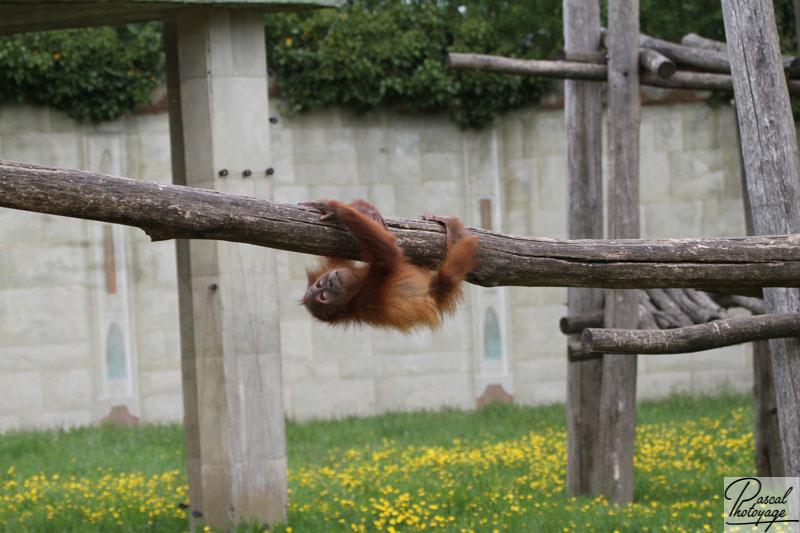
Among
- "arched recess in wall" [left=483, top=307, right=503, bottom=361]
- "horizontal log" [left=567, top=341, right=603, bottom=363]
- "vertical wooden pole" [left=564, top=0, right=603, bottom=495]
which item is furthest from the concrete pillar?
"arched recess in wall" [left=483, top=307, right=503, bottom=361]

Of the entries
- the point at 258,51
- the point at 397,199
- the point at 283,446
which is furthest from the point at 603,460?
the point at 397,199

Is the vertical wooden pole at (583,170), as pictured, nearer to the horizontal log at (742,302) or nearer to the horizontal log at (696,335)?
the horizontal log at (742,302)

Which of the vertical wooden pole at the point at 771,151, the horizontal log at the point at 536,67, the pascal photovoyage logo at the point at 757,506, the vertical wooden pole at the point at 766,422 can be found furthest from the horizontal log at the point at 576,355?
the horizontal log at the point at 536,67

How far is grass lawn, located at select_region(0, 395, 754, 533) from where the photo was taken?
5441 millimetres

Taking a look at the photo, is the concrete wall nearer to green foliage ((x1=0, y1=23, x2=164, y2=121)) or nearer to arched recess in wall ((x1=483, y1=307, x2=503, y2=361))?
arched recess in wall ((x1=483, y1=307, x2=503, y2=361))

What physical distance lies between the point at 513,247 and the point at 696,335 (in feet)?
3.63

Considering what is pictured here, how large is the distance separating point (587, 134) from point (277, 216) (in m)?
3.52

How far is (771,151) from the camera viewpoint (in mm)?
4148

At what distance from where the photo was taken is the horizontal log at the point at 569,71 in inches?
228

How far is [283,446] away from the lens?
17.9 feet

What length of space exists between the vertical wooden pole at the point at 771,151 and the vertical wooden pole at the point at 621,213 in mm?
1473

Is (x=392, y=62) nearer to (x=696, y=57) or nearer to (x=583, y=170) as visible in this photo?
(x=583, y=170)

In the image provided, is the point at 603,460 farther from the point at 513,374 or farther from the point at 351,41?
the point at 351,41

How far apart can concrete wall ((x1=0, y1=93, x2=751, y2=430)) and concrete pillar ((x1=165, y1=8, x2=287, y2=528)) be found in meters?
3.37
